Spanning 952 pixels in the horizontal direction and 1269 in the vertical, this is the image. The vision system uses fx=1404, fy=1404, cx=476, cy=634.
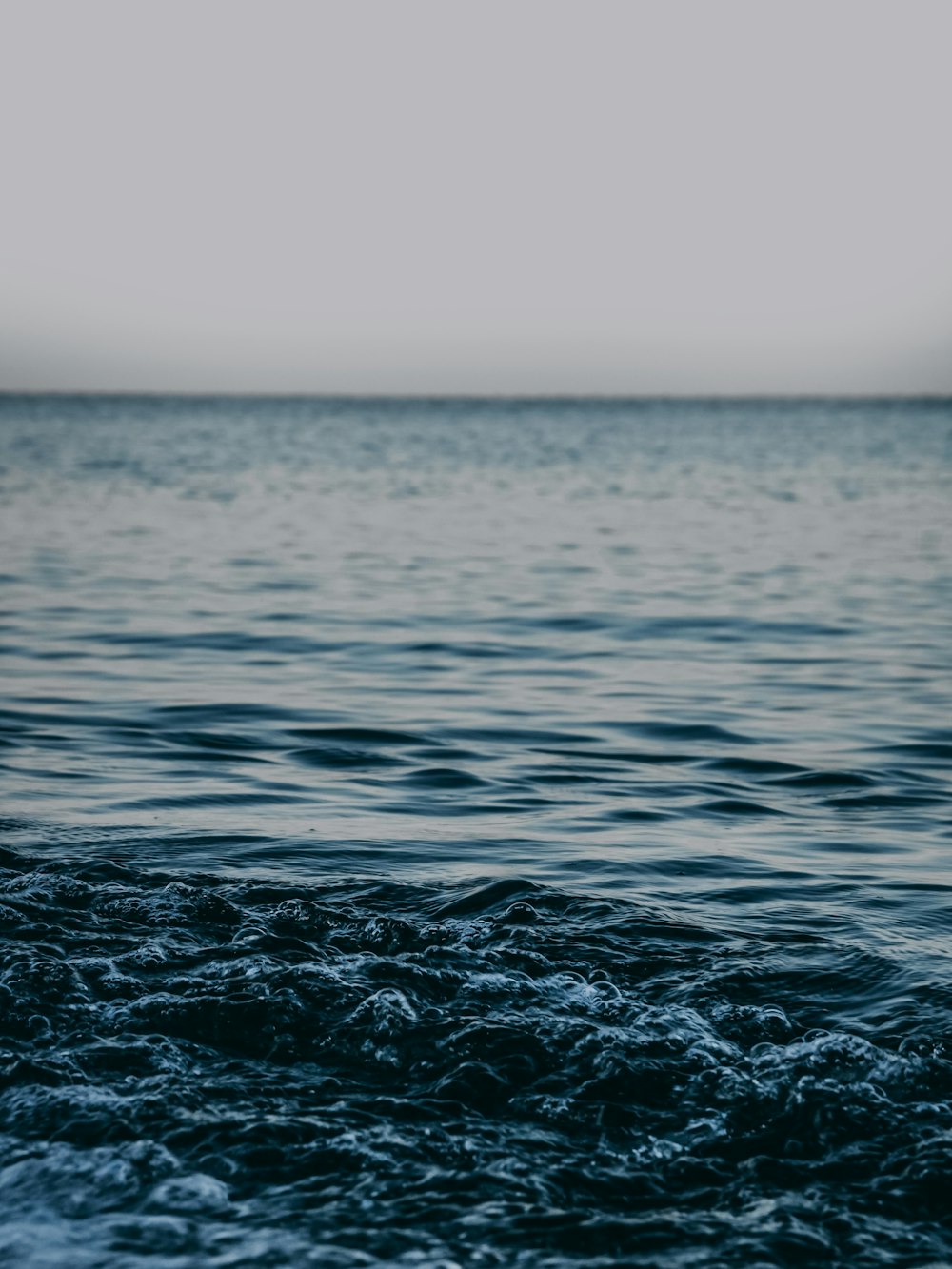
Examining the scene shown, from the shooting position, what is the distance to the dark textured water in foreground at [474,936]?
422 cm

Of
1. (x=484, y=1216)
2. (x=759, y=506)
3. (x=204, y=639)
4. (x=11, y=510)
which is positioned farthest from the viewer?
(x=759, y=506)

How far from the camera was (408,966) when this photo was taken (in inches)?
233

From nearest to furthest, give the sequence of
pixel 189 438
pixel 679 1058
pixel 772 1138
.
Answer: pixel 772 1138 < pixel 679 1058 < pixel 189 438

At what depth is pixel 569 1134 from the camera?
4.63m

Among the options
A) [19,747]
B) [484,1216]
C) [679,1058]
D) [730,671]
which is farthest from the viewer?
[730,671]

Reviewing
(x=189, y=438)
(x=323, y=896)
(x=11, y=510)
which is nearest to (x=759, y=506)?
(x=11, y=510)

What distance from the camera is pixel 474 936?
637 cm

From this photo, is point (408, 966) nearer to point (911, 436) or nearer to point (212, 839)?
point (212, 839)

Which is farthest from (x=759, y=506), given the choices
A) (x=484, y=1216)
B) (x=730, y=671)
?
(x=484, y=1216)

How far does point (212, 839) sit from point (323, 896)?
1.32 m

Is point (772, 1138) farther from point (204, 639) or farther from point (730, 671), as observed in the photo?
point (204, 639)

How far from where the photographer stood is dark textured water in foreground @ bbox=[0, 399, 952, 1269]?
422cm

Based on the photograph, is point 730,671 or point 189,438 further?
point 189,438

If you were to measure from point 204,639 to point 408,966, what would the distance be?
10.3 meters
